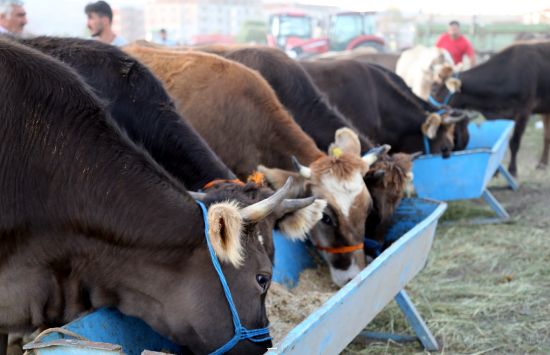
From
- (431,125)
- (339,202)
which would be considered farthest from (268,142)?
(431,125)

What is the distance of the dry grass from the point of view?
4680mm

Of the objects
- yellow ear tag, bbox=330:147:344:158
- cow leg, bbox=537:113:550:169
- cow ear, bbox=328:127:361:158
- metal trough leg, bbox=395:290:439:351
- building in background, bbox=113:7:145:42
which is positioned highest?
yellow ear tag, bbox=330:147:344:158

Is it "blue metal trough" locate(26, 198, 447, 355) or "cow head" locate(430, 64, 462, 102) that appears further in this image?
"cow head" locate(430, 64, 462, 102)

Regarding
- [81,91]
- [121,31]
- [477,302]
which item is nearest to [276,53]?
[477,302]

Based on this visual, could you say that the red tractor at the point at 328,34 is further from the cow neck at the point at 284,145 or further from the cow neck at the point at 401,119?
the cow neck at the point at 284,145

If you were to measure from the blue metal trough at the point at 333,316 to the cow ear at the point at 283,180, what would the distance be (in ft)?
1.10

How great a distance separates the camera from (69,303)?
126 inches

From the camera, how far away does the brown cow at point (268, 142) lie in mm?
4863

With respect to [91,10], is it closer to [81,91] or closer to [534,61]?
[81,91]

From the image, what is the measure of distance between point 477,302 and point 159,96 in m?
2.81

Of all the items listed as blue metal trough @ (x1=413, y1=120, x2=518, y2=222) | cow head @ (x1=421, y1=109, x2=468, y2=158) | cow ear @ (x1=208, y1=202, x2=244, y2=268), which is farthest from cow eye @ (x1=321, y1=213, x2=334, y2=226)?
cow head @ (x1=421, y1=109, x2=468, y2=158)

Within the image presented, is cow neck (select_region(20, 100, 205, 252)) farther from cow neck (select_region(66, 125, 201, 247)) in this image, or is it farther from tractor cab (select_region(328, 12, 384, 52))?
tractor cab (select_region(328, 12, 384, 52))

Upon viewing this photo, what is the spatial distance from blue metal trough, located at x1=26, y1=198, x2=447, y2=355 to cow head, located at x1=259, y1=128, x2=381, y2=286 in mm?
328

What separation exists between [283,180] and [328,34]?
20.6 meters
